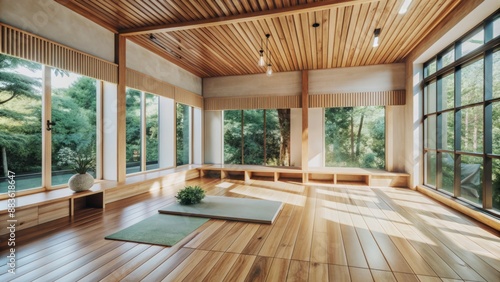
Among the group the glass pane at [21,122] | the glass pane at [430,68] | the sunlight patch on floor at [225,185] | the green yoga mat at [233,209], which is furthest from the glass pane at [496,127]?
the glass pane at [21,122]

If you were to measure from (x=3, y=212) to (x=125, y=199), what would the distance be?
5.89 ft

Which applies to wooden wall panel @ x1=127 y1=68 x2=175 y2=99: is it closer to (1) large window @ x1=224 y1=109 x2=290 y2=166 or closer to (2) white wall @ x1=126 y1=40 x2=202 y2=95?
(2) white wall @ x1=126 y1=40 x2=202 y2=95

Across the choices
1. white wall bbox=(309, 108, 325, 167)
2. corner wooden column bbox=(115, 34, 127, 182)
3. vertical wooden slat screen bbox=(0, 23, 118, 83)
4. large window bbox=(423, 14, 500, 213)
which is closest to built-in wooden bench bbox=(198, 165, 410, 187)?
white wall bbox=(309, 108, 325, 167)

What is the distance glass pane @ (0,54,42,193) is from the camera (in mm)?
3070

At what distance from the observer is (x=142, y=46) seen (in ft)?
16.5

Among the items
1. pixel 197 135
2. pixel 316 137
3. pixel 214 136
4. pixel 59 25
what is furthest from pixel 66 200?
pixel 316 137

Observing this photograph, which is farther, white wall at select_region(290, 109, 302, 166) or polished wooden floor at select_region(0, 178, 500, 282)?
white wall at select_region(290, 109, 302, 166)

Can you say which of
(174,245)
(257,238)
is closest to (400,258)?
(257,238)

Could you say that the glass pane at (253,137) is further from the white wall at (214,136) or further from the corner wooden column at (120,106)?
the corner wooden column at (120,106)

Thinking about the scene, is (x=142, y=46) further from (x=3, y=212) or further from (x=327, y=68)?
(x=327, y=68)

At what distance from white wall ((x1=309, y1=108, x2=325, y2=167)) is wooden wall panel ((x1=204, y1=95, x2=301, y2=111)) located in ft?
1.96

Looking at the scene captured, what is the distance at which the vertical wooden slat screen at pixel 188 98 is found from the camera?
6211mm

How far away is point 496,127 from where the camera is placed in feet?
10.4

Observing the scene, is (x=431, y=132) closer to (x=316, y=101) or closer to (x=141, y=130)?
(x=316, y=101)
